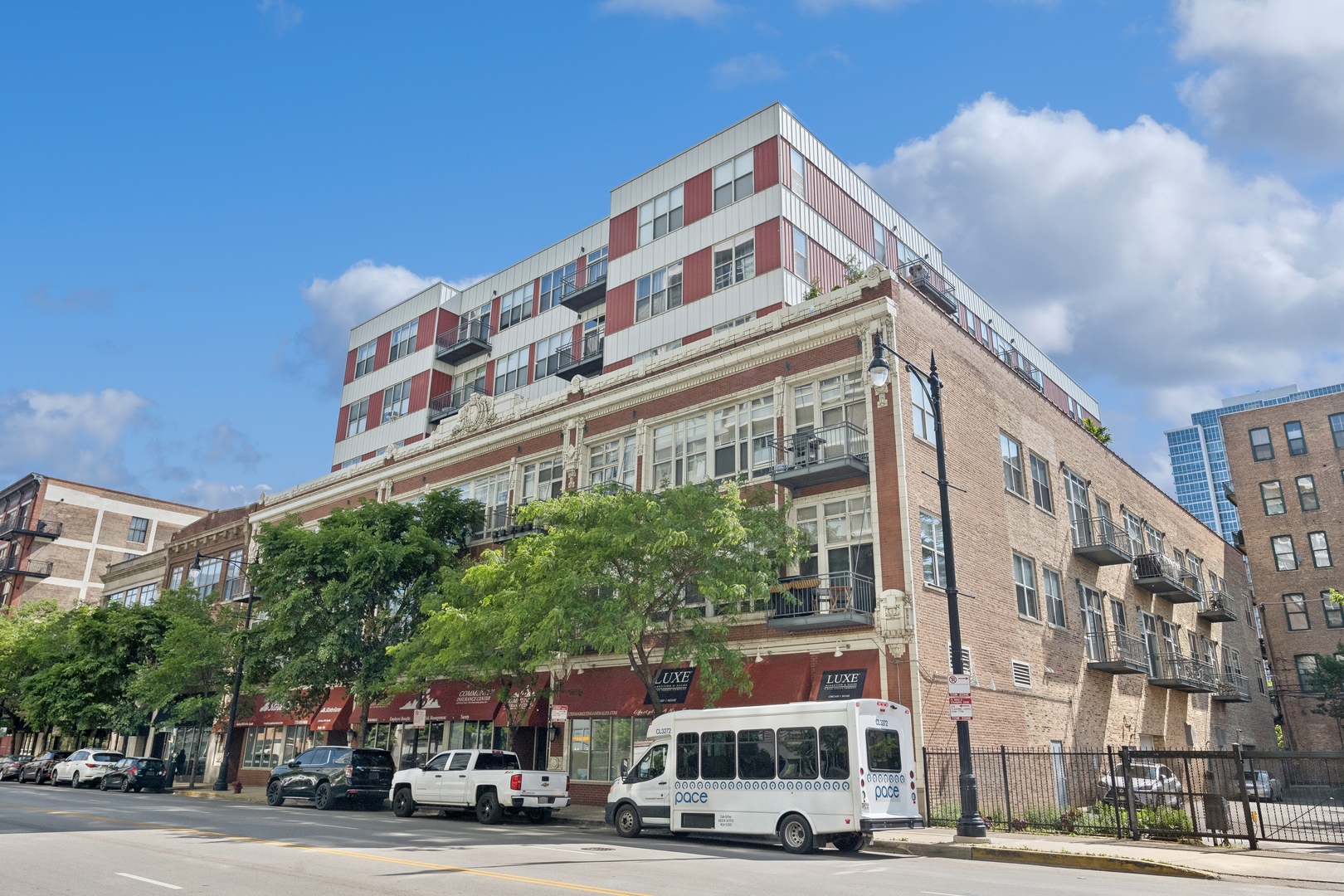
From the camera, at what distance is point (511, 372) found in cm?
4584

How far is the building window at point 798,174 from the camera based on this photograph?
113ft

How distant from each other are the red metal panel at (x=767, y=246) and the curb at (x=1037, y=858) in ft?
67.6

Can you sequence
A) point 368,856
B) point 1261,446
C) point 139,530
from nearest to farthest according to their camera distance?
point 368,856, point 1261,446, point 139,530

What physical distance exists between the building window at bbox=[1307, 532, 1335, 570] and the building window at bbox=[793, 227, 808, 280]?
135ft

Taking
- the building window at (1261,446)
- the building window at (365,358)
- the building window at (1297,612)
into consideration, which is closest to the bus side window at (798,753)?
the building window at (365,358)

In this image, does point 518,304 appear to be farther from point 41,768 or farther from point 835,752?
point 835,752

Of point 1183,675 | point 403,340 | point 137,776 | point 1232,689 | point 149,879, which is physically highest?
point 403,340

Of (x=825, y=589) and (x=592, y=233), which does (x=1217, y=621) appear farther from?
(x=592, y=233)

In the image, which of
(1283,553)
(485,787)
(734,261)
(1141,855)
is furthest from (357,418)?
(1283,553)

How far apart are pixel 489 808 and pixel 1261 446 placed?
2183 inches

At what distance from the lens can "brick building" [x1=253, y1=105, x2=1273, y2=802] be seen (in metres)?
24.7

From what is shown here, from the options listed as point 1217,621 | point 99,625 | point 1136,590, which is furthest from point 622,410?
point 1217,621

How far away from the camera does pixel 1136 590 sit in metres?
37.3

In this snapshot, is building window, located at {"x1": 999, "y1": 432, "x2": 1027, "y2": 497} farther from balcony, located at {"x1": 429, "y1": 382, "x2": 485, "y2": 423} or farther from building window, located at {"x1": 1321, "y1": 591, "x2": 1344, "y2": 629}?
building window, located at {"x1": 1321, "y1": 591, "x2": 1344, "y2": 629}
